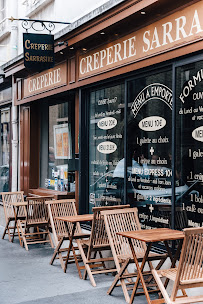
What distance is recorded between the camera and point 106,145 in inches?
330

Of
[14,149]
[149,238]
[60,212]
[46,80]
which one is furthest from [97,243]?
[14,149]

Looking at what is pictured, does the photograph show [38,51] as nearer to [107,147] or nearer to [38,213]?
[107,147]

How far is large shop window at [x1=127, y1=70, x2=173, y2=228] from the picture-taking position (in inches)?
262

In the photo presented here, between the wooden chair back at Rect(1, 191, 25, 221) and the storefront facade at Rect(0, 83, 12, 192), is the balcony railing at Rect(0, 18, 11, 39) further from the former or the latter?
the wooden chair back at Rect(1, 191, 25, 221)

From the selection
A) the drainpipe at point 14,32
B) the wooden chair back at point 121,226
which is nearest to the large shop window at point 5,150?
the drainpipe at point 14,32

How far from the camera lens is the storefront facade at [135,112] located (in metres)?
6.18

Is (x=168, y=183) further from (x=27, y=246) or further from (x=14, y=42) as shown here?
(x=14, y=42)

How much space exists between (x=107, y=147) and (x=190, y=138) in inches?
94.8

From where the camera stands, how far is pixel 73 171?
9.64 m

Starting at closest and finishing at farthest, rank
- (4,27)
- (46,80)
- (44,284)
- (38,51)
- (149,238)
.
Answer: (149,238), (44,284), (38,51), (46,80), (4,27)

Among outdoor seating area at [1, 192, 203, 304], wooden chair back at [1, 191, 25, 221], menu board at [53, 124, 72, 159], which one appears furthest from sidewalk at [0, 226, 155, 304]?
menu board at [53, 124, 72, 159]

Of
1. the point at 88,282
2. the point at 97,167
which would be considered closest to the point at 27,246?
the point at 97,167

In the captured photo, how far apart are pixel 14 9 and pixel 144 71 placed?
7.11 metres

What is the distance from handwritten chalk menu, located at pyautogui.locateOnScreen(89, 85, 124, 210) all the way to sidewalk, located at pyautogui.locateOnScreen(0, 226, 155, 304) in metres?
1.41
